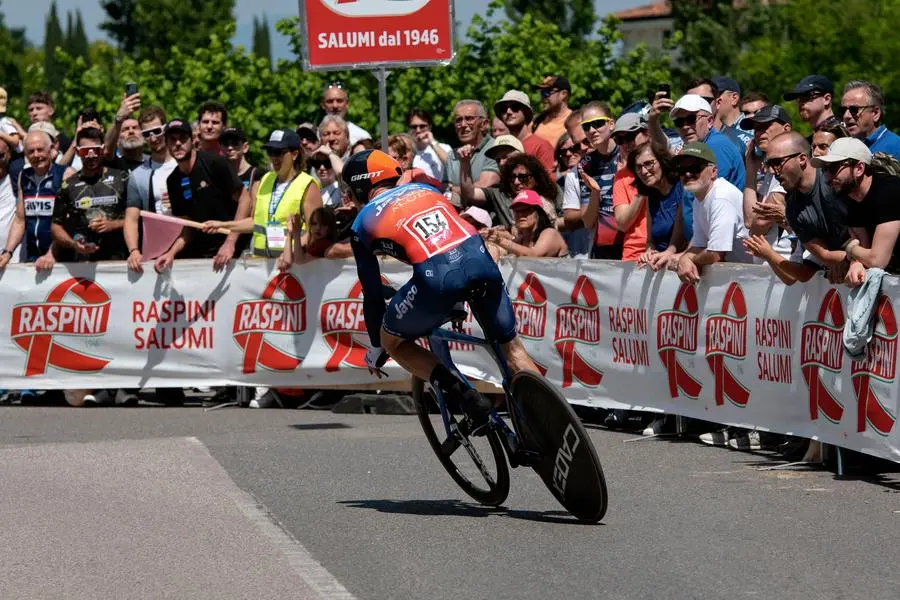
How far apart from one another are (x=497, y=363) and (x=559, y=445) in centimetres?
62

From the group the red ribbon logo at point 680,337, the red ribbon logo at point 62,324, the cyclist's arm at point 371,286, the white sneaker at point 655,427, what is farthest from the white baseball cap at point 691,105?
the red ribbon logo at point 62,324

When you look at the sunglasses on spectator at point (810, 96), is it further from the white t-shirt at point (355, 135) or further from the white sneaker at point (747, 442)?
the white t-shirt at point (355, 135)

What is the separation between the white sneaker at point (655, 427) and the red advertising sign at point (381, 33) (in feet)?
14.1

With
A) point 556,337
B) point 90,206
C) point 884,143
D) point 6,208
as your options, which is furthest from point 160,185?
point 884,143

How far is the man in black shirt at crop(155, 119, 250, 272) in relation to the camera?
14.9 m

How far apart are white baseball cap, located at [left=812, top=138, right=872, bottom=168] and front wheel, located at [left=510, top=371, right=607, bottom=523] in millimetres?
2409

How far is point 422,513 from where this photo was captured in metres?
8.92

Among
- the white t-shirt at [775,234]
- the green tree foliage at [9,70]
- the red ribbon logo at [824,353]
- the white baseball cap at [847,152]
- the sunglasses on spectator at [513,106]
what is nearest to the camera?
the white baseball cap at [847,152]

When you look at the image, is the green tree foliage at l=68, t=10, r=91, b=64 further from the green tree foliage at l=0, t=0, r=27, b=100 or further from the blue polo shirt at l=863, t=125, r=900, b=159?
the blue polo shirt at l=863, t=125, r=900, b=159

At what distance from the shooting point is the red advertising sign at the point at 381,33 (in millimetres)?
14977

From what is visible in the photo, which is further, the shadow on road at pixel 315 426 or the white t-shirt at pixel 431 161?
the white t-shirt at pixel 431 161

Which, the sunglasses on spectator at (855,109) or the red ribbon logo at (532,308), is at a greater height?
the sunglasses on spectator at (855,109)

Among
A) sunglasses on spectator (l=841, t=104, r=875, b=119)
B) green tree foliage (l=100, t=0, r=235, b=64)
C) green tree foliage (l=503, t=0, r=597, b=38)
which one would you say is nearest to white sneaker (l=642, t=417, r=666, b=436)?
sunglasses on spectator (l=841, t=104, r=875, b=119)

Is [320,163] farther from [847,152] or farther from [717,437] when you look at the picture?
[847,152]
